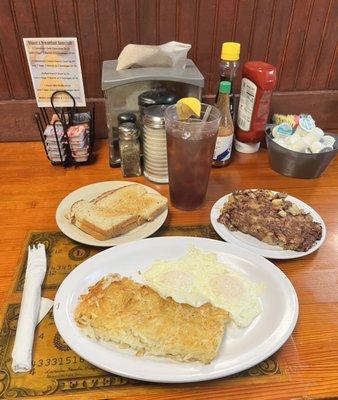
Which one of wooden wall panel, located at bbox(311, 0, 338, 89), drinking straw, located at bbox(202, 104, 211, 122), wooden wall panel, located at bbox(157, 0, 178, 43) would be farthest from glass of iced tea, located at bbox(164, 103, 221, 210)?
wooden wall panel, located at bbox(311, 0, 338, 89)

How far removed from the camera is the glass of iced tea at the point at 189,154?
888 mm

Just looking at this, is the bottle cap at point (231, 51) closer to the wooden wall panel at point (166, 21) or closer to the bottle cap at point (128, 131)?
the wooden wall panel at point (166, 21)

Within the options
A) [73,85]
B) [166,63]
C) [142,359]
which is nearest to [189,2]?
[166,63]

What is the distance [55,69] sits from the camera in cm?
115

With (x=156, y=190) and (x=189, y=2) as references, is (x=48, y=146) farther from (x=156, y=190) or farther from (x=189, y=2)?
(x=189, y=2)

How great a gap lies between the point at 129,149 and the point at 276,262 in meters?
0.56

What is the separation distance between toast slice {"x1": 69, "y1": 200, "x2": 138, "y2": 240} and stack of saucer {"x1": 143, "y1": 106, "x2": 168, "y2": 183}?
→ 0.80 ft

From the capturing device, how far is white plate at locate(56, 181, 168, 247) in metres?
0.83

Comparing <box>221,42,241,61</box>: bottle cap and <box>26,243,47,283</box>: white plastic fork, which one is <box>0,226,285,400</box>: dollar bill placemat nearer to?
<box>26,243,47,283</box>: white plastic fork

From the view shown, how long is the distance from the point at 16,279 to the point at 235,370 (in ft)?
1.63

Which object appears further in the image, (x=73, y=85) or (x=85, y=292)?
(x=73, y=85)

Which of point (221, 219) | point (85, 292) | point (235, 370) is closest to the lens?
point (235, 370)

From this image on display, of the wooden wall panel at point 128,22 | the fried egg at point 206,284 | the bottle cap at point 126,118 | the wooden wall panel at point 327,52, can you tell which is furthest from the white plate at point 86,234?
the wooden wall panel at point 327,52

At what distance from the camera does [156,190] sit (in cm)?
106
